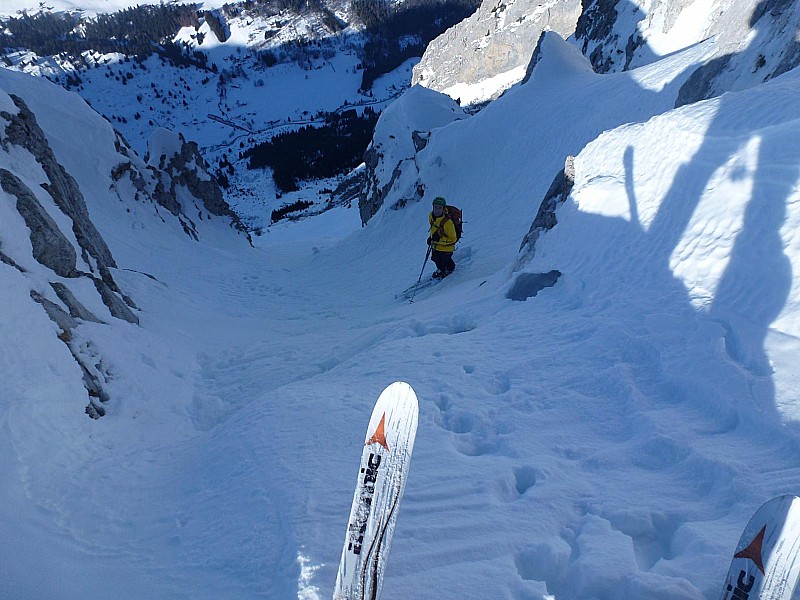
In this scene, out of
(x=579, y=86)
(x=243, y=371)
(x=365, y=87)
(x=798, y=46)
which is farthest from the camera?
(x=365, y=87)

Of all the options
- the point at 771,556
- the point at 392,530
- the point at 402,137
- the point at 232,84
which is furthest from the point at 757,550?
the point at 232,84

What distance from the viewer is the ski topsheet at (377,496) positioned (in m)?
2.50

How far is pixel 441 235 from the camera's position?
11078mm

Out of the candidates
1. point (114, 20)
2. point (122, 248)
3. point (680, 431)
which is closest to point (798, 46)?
point (680, 431)

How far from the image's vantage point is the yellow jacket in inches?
424

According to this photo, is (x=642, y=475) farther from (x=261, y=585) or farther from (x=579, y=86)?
(x=579, y=86)

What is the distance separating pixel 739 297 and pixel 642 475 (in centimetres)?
231

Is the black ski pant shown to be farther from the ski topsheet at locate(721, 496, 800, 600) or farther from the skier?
the ski topsheet at locate(721, 496, 800, 600)

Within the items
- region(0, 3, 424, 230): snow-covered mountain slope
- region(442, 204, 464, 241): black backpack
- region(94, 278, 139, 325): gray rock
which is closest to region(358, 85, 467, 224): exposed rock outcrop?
region(442, 204, 464, 241): black backpack

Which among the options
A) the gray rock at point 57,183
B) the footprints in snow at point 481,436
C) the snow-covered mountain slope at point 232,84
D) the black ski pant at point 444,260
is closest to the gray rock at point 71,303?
the gray rock at point 57,183

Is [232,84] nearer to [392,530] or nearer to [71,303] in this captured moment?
[71,303]

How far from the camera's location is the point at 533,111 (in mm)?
18266

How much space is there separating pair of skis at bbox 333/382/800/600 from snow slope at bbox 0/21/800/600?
0.28 meters

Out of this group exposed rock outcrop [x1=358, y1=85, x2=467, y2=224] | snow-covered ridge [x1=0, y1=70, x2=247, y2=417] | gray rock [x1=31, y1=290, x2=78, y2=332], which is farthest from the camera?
exposed rock outcrop [x1=358, y1=85, x2=467, y2=224]
